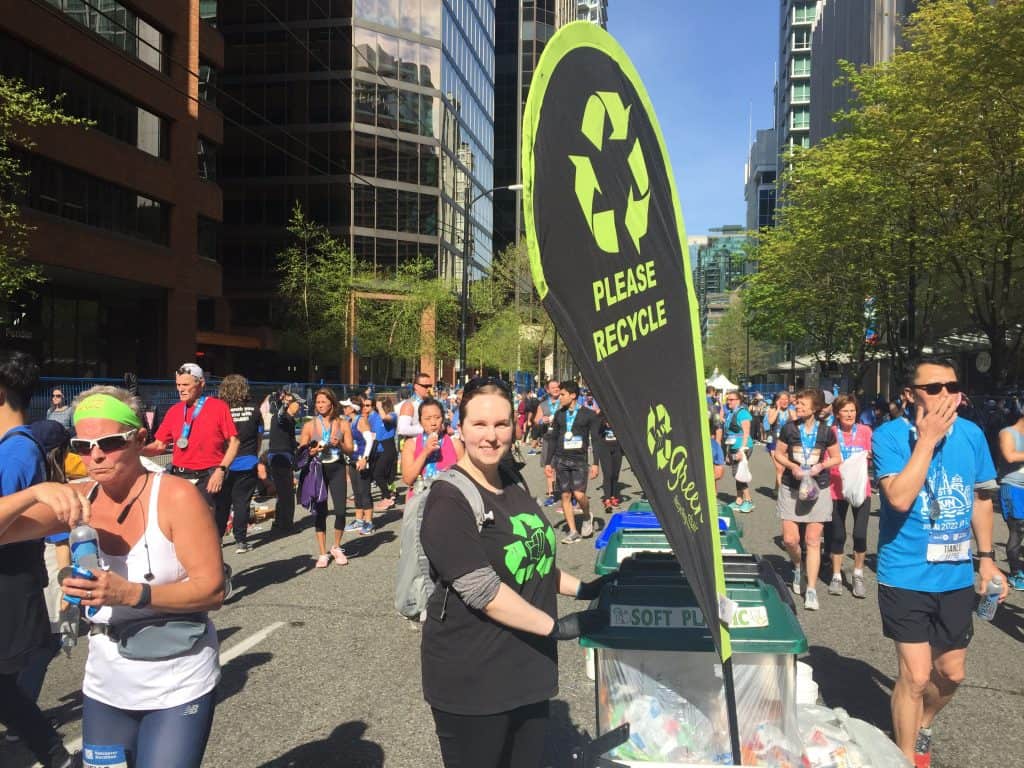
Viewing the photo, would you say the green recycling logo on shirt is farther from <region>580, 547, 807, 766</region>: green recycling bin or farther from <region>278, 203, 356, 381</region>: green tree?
<region>278, 203, 356, 381</region>: green tree

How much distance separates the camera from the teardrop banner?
67.9 inches

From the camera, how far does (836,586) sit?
7.39 metres

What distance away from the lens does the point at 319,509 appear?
8.46 meters

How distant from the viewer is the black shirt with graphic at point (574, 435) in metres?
10.0

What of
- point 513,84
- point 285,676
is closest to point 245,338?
point 285,676

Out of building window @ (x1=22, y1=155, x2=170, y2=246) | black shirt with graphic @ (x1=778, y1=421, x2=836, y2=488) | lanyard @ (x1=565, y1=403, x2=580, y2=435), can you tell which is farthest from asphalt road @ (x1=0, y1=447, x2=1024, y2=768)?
building window @ (x1=22, y1=155, x2=170, y2=246)

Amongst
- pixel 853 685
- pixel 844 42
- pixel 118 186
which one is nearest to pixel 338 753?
pixel 853 685

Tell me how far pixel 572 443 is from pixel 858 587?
12.6 feet

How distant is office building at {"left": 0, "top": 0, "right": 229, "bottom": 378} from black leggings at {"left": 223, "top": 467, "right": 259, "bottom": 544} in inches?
705

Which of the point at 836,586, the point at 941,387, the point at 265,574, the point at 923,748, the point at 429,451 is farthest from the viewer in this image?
the point at 265,574

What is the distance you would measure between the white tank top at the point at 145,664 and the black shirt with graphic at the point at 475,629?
2.45ft

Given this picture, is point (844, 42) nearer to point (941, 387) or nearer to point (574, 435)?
point (574, 435)

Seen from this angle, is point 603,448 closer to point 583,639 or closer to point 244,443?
point 244,443

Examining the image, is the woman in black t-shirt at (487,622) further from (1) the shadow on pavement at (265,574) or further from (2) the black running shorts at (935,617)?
(1) the shadow on pavement at (265,574)
